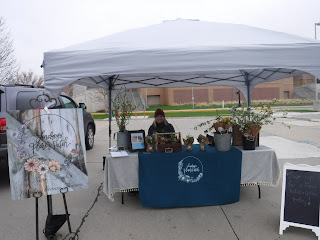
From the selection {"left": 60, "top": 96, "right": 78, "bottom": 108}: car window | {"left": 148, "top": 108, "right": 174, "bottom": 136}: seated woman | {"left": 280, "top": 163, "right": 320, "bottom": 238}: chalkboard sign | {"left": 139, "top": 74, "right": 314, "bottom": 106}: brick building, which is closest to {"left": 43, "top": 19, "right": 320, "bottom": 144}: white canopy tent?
{"left": 280, "top": 163, "right": 320, "bottom": 238}: chalkboard sign

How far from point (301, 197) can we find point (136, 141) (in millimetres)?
2337

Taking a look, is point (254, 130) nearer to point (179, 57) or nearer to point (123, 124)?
point (179, 57)

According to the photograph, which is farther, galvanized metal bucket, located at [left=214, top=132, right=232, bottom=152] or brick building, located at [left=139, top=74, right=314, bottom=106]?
brick building, located at [left=139, top=74, right=314, bottom=106]

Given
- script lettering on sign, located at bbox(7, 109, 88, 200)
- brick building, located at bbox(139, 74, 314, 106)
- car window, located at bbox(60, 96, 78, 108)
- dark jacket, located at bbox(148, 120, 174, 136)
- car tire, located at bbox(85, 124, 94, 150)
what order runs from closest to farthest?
script lettering on sign, located at bbox(7, 109, 88, 200)
dark jacket, located at bbox(148, 120, 174, 136)
car window, located at bbox(60, 96, 78, 108)
car tire, located at bbox(85, 124, 94, 150)
brick building, located at bbox(139, 74, 314, 106)

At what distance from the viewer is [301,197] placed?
10.5 ft

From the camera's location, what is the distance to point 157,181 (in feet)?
12.7

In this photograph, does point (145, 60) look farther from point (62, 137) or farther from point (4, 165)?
point (4, 165)

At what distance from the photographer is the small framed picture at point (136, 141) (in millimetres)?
4145

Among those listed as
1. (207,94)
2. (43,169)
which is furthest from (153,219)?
(207,94)

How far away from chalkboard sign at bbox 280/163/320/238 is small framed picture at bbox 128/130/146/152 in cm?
201

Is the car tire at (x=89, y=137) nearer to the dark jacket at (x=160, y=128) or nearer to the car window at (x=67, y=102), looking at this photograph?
the car window at (x=67, y=102)

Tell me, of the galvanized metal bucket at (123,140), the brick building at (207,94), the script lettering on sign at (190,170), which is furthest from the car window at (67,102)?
the brick building at (207,94)

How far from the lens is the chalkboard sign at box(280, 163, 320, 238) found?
3.11m

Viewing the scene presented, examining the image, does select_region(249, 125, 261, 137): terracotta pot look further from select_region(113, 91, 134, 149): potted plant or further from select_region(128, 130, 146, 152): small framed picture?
select_region(113, 91, 134, 149): potted plant
